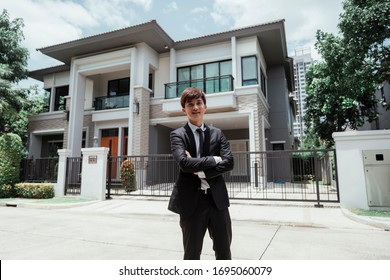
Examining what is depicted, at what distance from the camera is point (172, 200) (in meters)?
2.02

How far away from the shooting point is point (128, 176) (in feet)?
35.6

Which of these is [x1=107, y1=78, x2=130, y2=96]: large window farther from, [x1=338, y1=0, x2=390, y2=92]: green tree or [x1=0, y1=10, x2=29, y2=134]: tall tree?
[x1=338, y1=0, x2=390, y2=92]: green tree

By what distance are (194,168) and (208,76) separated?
40.7 ft

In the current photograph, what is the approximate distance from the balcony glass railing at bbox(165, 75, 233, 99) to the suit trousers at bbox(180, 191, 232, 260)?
10.8 m

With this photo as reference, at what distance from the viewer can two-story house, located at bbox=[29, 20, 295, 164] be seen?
12492 millimetres

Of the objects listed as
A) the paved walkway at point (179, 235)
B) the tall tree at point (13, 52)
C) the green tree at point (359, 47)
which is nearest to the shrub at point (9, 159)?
the tall tree at point (13, 52)

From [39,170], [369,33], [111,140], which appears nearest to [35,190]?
[39,170]

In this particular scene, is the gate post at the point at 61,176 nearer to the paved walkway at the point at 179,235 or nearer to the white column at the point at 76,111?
the paved walkway at the point at 179,235

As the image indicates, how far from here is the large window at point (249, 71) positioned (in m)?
12.6

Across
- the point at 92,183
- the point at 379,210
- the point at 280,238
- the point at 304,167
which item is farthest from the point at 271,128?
the point at 280,238

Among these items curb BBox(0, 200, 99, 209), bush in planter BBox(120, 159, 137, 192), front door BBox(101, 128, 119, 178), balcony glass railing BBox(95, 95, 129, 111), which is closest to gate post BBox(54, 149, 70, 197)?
curb BBox(0, 200, 99, 209)

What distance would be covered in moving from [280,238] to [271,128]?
12.3 meters

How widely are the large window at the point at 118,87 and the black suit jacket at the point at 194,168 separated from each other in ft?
47.4

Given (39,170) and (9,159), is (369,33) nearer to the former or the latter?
(39,170)
